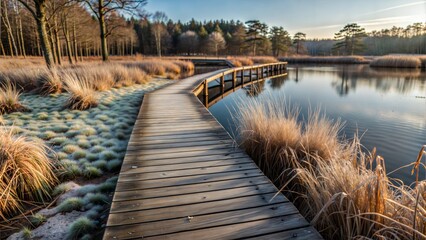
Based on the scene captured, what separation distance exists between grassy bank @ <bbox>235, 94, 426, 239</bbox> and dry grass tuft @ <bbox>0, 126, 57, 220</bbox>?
2.54 metres

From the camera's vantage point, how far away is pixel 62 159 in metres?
3.39

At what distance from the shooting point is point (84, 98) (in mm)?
6246

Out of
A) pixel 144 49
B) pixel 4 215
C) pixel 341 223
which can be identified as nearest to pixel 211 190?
pixel 341 223

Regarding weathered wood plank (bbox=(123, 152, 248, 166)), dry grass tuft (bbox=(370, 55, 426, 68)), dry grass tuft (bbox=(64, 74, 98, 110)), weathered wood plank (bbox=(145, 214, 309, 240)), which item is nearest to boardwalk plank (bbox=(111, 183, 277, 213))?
weathered wood plank (bbox=(145, 214, 309, 240))

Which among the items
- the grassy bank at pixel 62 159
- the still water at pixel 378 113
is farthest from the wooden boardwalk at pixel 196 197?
the still water at pixel 378 113

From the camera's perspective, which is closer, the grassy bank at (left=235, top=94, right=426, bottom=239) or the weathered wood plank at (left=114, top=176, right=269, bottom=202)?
the grassy bank at (left=235, top=94, right=426, bottom=239)

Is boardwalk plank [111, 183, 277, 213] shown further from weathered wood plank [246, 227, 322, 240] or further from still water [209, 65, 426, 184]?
still water [209, 65, 426, 184]

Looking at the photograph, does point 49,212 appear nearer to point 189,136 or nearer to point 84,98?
point 189,136

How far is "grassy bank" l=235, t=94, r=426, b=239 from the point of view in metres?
1.64

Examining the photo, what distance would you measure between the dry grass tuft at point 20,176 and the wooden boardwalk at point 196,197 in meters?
0.94

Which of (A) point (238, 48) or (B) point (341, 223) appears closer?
(B) point (341, 223)

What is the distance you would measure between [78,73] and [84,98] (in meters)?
3.23

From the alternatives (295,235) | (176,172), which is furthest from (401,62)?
(295,235)

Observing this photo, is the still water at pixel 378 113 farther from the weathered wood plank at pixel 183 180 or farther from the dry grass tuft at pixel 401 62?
the dry grass tuft at pixel 401 62
